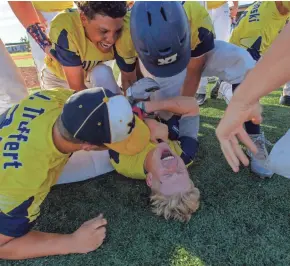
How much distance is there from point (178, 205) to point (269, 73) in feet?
3.23

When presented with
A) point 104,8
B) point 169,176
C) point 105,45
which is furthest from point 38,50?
point 169,176

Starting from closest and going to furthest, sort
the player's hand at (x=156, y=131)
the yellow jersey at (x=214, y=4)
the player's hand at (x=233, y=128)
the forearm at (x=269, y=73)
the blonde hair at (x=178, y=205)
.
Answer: the forearm at (x=269, y=73)
the player's hand at (x=233, y=128)
the blonde hair at (x=178, y=205)
the player's hand at (x=156, y=131)
the yellow jersey at (x=214, y=4)

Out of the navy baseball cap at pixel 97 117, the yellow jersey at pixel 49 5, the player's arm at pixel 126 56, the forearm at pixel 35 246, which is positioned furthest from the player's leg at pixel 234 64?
the yellow jersey at pixel 49 5

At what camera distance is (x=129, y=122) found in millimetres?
1642

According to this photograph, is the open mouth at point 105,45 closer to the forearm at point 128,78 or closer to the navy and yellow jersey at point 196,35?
the navy and yellow jersey at point 196,35

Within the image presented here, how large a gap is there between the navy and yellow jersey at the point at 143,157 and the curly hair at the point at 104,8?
2.73 feet

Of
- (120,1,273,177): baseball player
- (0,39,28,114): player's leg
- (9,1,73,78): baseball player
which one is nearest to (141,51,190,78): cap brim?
(120,1,273,177): baseball player

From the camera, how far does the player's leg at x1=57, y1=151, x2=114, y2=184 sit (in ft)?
7.41

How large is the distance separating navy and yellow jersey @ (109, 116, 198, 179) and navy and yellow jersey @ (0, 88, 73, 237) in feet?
1.62

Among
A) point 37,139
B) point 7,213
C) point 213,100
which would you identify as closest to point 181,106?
point 37,139

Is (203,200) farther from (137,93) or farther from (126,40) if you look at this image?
(126,40)

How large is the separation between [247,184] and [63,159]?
1142 millimetres

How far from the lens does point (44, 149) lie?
5.36ft

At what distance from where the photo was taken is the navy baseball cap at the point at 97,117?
5.04ft
